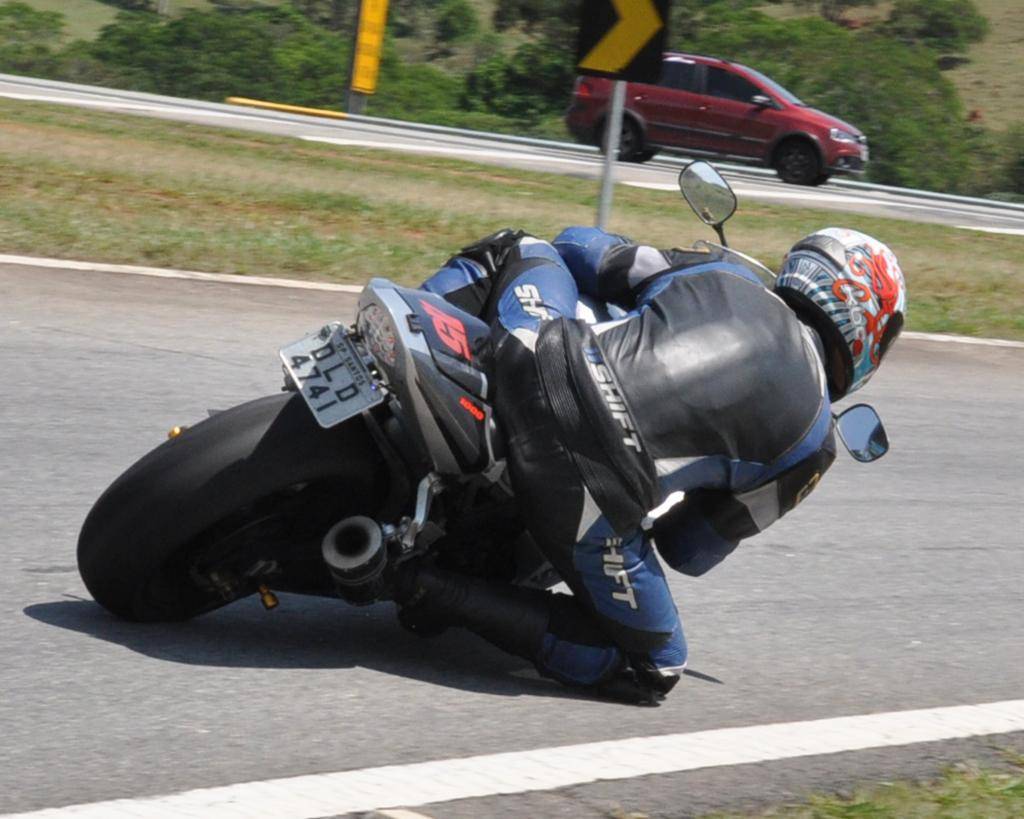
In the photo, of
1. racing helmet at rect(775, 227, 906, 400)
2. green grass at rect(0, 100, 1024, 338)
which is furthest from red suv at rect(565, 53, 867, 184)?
racing helmet at rect(775, 227, 906, 400)

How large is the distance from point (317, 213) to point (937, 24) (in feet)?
173

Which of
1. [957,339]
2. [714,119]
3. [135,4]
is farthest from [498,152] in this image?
[135,4]

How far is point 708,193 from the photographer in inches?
184

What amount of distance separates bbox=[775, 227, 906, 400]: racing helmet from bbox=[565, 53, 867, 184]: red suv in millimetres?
20931

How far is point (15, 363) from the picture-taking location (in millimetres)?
7191

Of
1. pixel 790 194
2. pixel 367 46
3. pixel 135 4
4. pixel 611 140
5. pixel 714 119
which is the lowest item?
pixel 135 4

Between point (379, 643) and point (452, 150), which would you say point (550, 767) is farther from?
point (452, 150)

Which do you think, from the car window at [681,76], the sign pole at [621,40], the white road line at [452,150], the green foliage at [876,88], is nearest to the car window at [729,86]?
the car window at [681,76]

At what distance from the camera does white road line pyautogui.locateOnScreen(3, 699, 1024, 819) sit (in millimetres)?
3410

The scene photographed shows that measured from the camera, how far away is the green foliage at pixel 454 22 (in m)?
63.6

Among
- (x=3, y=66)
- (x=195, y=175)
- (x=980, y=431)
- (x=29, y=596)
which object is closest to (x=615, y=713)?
(x=29, y=596)

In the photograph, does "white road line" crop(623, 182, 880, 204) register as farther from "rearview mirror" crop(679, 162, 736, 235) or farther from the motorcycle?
the motorcycle

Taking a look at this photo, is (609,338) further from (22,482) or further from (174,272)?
(174,272)

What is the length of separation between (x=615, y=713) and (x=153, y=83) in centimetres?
3171
